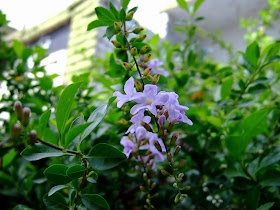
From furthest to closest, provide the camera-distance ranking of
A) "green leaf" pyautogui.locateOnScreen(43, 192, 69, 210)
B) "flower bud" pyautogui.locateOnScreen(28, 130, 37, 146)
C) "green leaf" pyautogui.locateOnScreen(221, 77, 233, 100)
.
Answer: "green leaf" pyautogui.locateOnScreen(221, 77, 233, 100), "green leaf" pyautogui.locateOnScreen(43, 192, 69, 210), "flower bud" pyautogui.locateOnScreen(28, 130, 37, 146)

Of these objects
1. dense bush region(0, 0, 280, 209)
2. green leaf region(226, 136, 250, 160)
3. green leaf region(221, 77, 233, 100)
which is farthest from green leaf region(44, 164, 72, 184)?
green leaf region(221, 77, 233, 100)

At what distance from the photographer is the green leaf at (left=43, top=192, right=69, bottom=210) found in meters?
0.56

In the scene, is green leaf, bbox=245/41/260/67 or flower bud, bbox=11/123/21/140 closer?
flower bud, bbox=11/123/21/140

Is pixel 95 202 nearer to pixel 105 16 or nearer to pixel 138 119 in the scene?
pixel 138 119

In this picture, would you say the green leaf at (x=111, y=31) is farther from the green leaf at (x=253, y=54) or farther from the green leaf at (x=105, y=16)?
the green leaf at (x=253, y=54)

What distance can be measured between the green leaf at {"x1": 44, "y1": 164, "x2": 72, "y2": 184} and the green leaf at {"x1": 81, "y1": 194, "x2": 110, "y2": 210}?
0.06m

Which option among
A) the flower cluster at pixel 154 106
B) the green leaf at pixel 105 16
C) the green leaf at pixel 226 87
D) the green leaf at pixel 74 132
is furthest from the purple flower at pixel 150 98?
the green leaf at pixel 226 87

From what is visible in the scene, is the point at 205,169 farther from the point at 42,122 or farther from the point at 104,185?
the point at 42,122

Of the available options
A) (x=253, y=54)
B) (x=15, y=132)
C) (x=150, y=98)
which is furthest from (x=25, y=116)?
(x=253, y=54)

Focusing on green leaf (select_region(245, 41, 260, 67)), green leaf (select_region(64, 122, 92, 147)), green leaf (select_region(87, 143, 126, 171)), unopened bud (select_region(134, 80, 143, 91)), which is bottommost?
green leaf (select_region(87, 143, 126, 171))

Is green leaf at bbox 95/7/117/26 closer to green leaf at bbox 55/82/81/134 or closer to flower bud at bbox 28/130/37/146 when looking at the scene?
green leaf at bbox 55/82/81/134

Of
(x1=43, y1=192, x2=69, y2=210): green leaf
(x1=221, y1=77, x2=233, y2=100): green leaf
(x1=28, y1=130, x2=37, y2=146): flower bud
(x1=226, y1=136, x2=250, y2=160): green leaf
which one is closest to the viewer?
(x1=28, y1=130, x2=37, y2=146): flower bud

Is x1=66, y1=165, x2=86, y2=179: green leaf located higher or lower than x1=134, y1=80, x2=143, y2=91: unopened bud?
lower

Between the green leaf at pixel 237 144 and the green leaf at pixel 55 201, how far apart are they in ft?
1.52
